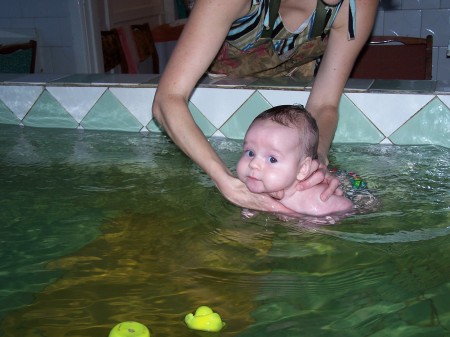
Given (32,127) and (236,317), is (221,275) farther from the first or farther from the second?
(32,127)

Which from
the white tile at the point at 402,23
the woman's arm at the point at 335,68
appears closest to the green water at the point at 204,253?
the woman's arm at the point at 335,68

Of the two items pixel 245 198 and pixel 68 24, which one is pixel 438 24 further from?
pixel 245 198

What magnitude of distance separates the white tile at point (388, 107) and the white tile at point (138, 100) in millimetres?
873

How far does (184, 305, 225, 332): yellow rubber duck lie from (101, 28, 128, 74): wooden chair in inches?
164

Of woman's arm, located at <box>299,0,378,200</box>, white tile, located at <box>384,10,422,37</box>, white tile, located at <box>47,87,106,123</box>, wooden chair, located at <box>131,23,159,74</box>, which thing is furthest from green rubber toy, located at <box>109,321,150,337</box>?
white tile, located at <box>384,10,422,37</box>

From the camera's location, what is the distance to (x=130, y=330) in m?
1.22

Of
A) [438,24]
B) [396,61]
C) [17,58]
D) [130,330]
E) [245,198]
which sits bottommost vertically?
[130,330]

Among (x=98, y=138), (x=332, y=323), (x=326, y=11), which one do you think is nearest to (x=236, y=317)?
(x=332, y=323)

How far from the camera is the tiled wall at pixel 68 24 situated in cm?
498

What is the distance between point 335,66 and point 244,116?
57cm

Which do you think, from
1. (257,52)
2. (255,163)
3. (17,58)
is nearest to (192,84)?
(255,163)

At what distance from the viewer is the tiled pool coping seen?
2449 millimetres

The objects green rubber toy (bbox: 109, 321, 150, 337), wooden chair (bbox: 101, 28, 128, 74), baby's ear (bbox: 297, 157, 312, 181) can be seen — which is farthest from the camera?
wooden chair (bbox: 101, 28, 128, 74)

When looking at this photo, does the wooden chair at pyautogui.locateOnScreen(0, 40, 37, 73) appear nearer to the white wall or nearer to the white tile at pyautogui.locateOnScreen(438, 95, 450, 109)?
the white wall
